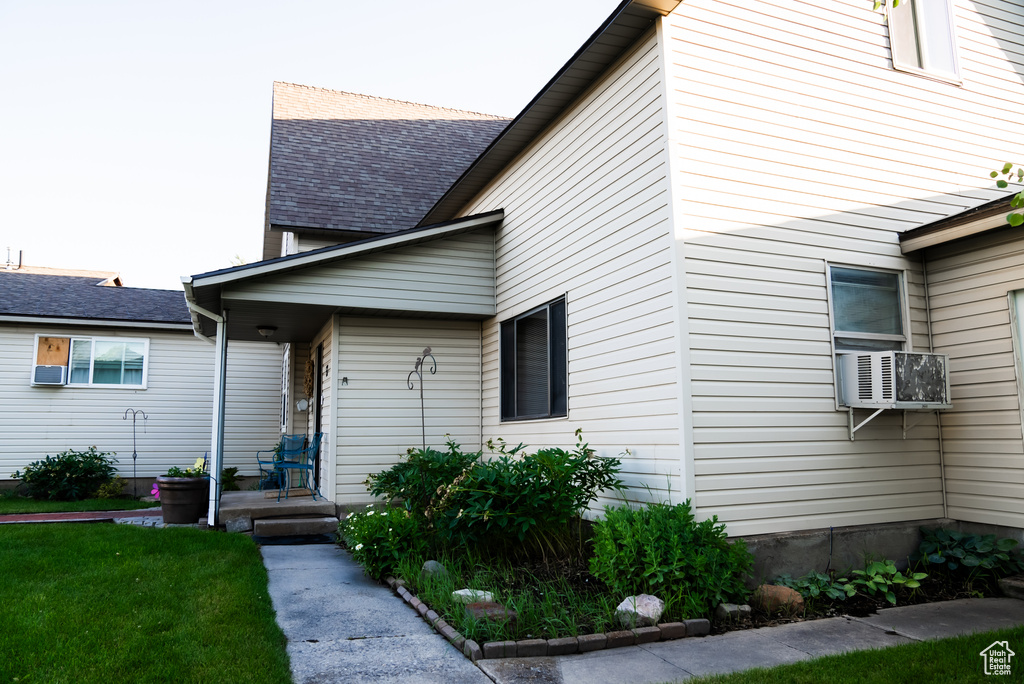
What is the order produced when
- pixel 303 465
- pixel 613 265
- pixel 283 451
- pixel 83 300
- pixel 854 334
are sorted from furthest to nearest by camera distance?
pixel 83 300 → pixel 283 451 → pixel 303 465 → pixel 613 265 → pixel 854 334

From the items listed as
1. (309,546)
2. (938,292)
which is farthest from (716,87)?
(309,546)

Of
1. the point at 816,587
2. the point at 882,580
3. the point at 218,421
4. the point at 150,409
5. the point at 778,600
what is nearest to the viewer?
the point at 778,600

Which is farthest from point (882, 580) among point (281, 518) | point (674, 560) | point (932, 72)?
point (281, 518)

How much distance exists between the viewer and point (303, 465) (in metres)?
9.51

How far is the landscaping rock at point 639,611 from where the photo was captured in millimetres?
4348

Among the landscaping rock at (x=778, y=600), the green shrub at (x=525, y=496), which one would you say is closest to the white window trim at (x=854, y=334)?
the landscaping rock at (x=778, y=600)

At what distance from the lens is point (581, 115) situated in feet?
22.9

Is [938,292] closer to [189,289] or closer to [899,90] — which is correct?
[899,90]

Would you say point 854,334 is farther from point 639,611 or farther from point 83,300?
point 83,300

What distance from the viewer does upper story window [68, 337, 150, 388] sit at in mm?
13547

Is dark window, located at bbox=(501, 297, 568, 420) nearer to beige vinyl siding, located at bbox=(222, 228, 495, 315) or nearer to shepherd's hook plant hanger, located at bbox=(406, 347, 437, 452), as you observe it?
beige vinyl siding, located at bbox=(222, 228, 495, 315)

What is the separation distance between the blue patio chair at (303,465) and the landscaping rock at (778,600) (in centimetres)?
633

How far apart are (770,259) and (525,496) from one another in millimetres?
2887

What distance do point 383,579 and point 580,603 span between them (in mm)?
2200
